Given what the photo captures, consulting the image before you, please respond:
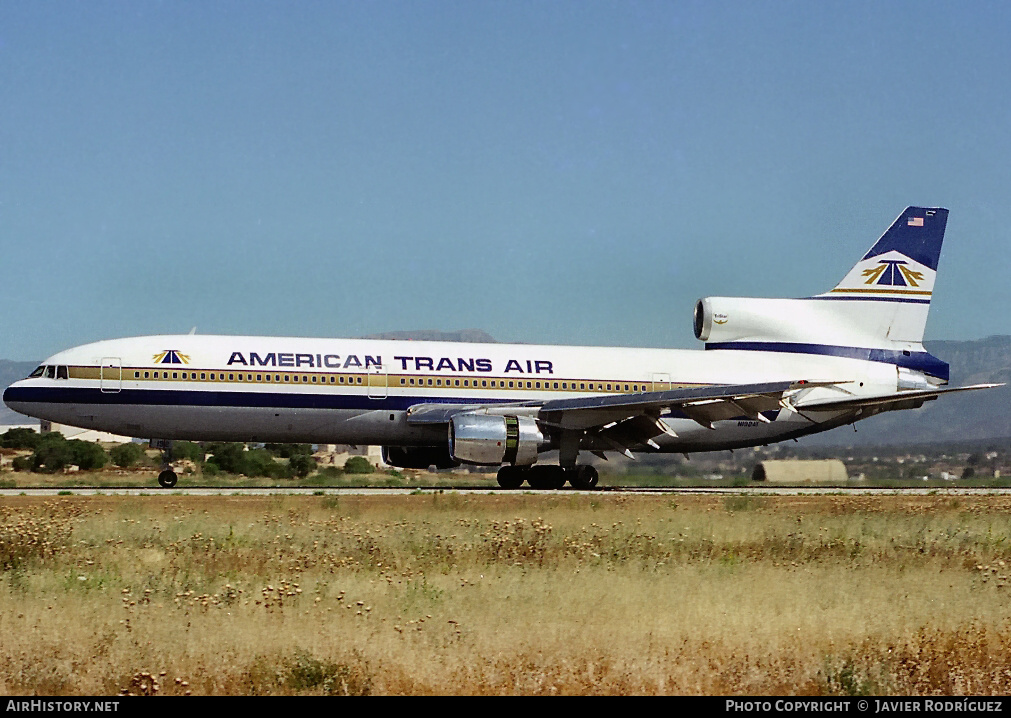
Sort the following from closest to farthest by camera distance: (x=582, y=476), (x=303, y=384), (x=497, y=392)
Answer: (x=303, y=384), (x=497, y=392), (x=582, y=476)

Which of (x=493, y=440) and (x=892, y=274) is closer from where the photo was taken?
(x=493, y=440)

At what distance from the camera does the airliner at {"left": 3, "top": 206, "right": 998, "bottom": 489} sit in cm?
3256

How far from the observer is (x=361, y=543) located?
17938mm

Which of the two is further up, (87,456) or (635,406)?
(635,406)

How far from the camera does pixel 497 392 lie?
34875 mm

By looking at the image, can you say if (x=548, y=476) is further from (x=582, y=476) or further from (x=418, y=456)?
(x=418, y=456)

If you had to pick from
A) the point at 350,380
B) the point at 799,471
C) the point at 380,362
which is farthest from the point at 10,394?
the point at 799,471

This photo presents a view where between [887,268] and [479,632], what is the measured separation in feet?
109

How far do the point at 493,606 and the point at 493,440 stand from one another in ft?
62.6

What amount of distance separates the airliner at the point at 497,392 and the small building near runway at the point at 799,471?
5.38 metres

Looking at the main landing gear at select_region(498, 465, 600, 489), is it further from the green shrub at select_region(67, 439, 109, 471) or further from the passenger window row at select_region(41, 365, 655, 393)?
the green shrub at select_region(67, 439, 109, 471)

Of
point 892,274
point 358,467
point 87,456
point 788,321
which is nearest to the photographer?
point 788,321

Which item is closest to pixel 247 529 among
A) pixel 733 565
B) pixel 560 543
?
pixel 560 543

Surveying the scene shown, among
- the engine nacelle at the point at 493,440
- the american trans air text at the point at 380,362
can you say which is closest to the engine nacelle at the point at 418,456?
the american trans air text at the point at 380,362
